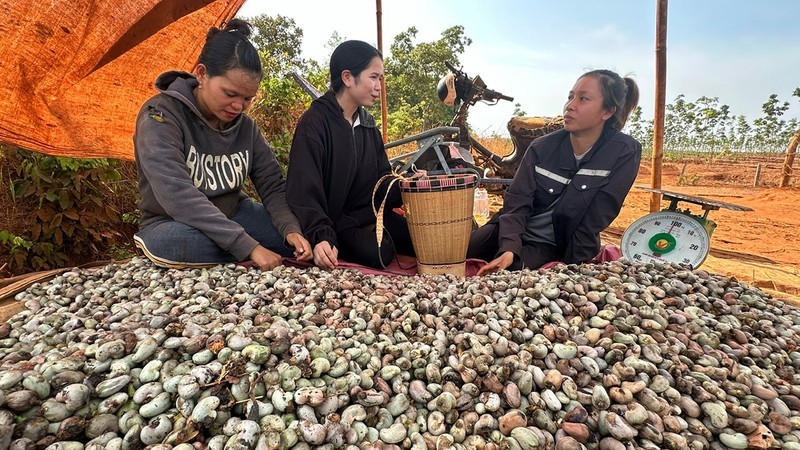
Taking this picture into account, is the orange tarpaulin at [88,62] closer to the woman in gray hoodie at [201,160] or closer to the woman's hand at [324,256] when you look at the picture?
the woman in gray hoodie at [201,160]

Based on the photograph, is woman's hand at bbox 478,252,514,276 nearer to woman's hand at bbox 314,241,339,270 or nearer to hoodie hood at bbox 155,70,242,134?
woman's hand at bbox 314,241,339,270

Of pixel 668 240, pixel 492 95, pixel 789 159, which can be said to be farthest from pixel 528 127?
pixel 789 159

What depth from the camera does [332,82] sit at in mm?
2215

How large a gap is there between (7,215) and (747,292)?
3.50 metres

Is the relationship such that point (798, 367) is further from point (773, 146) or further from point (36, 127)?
point (773, 146)

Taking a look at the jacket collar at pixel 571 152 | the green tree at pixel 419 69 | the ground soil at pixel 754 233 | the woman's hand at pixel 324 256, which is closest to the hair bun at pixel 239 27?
the woman's hand at pixel 324 256

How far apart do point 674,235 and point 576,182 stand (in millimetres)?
513

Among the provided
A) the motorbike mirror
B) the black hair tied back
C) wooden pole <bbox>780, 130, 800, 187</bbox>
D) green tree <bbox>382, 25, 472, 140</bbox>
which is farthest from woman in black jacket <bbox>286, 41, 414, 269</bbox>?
green tree <bbox>382, 25, 472, 140</bbox>

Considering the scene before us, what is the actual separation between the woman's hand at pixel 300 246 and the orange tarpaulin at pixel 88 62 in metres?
1.26

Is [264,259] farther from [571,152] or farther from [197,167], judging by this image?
[571,152]

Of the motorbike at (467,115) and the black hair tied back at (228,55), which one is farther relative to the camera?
the motorbike at (467,115)

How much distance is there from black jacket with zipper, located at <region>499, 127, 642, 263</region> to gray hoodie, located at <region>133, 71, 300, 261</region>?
1169 millimetres

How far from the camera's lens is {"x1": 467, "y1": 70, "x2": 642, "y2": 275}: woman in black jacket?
213cm

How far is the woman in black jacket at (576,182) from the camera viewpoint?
213 centimetres
